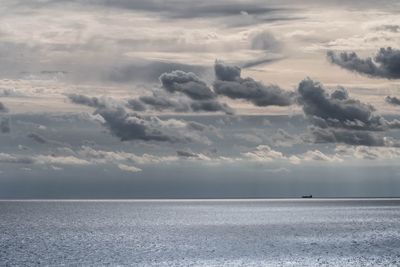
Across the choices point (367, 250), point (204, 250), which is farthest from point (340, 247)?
point (204, 250)

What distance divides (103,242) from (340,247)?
4827 centimetres

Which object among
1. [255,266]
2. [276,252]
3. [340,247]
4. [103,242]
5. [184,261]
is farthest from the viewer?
[103,242]

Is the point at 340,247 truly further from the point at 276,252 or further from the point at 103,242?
the point at 103,242

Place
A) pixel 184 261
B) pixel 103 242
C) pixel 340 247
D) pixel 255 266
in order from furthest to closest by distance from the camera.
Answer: pixel 103 242 < pixel 340 247 < pixel 184 261 < pixel 255 266

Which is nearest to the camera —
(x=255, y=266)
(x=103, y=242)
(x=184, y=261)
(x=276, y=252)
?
(x=255, y=266)

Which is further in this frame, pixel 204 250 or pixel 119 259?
pixel 204 250

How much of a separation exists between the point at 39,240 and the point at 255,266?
2772 inches

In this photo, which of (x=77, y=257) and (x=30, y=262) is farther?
(x=77, y=257)

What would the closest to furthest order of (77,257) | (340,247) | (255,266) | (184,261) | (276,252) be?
(255,266)
(184,261)
(77,257)
(276,252)
(340,247)

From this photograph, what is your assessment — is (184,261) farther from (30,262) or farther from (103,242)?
(103,242)

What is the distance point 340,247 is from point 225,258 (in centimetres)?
3020

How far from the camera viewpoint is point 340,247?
5000 inches

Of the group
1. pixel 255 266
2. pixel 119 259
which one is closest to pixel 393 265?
pixel 255 266

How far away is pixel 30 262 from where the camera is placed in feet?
338
